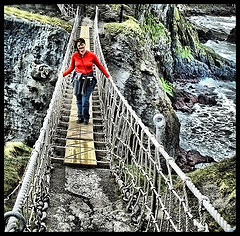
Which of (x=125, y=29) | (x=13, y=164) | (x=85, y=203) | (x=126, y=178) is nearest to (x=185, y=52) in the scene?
(x=125, y=29)

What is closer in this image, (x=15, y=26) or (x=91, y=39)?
(x=15, y=26)

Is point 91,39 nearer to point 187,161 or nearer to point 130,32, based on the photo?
point 130,32

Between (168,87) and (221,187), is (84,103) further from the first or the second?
(168,87)

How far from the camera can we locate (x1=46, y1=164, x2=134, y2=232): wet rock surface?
2867 mm

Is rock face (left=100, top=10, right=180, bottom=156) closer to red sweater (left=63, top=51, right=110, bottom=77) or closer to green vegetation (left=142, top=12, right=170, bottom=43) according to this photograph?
green vegetation (left=142, top=12, right=170, bottom=43)

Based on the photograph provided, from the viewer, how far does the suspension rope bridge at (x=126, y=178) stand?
215cm

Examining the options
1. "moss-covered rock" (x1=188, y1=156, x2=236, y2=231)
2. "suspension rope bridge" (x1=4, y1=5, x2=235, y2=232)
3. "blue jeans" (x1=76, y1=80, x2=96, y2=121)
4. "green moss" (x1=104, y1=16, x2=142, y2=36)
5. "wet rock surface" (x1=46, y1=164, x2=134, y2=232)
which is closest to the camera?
"suspension rope bridge" (x1=4, y1=5, x2=235, y2=232)

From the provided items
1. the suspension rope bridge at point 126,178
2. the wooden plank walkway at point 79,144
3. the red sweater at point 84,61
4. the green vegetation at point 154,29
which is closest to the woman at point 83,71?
the red sweater at point 84,61

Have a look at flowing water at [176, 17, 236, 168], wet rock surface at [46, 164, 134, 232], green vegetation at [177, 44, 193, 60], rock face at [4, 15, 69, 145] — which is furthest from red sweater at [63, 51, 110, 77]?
green vegetation at [177, 44, 193, 60]

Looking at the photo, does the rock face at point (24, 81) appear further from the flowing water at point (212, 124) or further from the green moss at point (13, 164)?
the flowing water at point (212, 124)

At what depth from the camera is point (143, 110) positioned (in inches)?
392

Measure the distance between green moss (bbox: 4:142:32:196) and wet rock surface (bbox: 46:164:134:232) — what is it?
0.73 meters

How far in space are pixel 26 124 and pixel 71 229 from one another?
7.28m

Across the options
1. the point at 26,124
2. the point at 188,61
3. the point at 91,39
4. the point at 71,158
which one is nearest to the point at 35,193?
the point at 71,158
